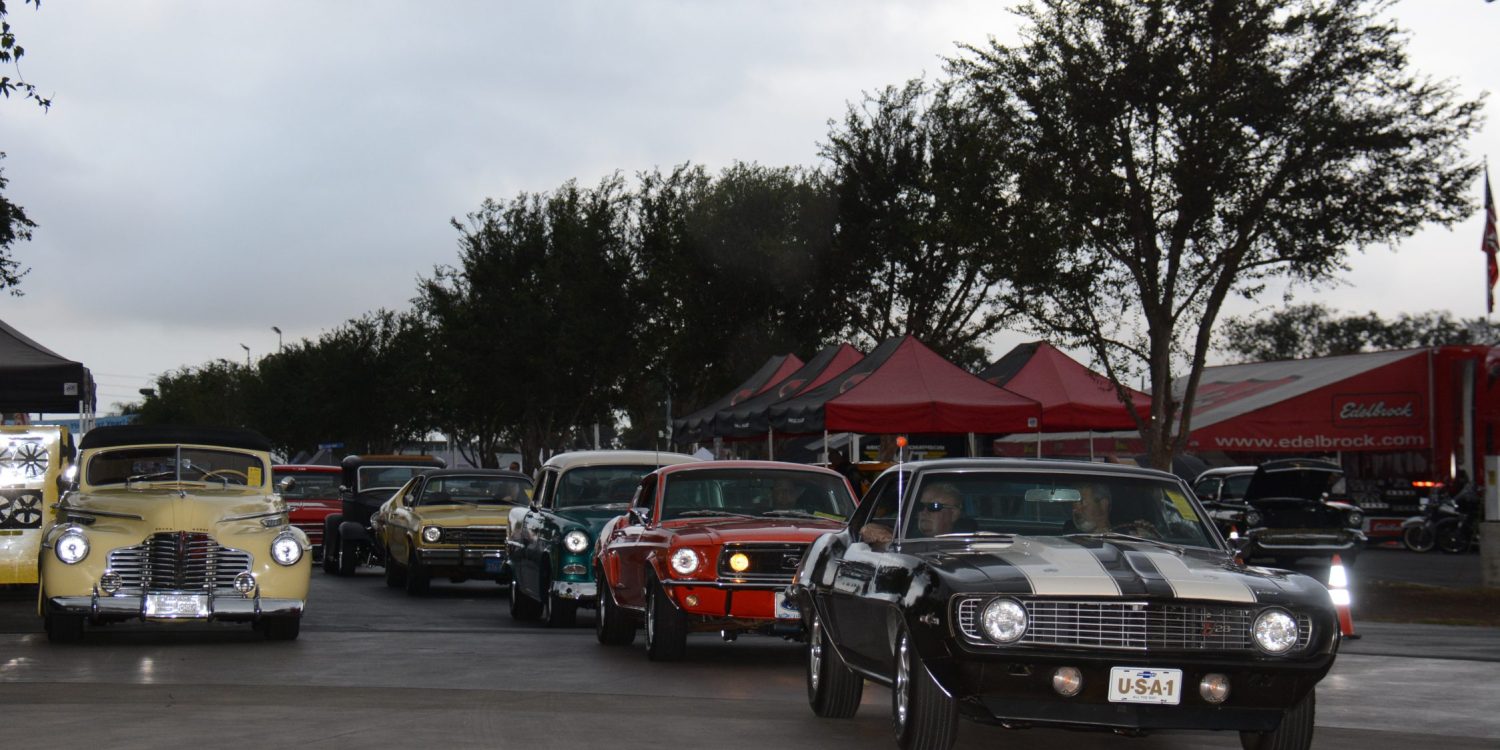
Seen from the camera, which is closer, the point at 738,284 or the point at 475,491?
the point at 475,491

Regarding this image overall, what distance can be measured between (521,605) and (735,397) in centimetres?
1561

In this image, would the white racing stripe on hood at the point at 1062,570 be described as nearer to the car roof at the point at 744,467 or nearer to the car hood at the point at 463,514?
the car roof at the point at 744,467

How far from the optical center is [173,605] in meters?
15.0

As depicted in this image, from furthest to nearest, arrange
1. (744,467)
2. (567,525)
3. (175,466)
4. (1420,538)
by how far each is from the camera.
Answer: (1420,538)
(175,466)
(567,525)
(744,467)

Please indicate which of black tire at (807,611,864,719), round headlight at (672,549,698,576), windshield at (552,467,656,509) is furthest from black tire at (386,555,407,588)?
black tire at (807,611,864,719)

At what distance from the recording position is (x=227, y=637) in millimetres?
16484

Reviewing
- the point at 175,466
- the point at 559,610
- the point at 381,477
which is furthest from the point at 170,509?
the point at 381,477

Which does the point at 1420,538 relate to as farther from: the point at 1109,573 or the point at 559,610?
the point at 1109,573

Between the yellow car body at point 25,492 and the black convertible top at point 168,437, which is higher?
the black convertible top at point 168,437

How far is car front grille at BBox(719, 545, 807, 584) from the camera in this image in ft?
43.4

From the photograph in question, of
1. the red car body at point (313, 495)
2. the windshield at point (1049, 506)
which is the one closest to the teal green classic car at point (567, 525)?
the windshield at point (1049, 506)

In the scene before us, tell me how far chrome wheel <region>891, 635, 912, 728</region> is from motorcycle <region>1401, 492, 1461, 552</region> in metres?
29.0

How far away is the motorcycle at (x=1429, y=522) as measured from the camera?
34.9 metres

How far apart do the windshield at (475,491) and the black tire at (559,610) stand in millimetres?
6333
